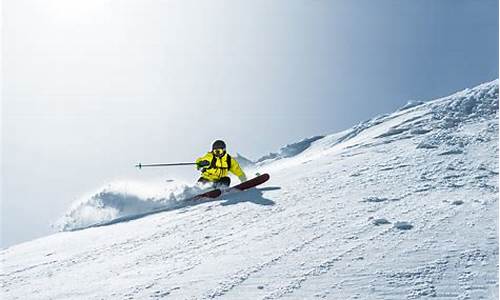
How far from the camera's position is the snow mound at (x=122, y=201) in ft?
50.7

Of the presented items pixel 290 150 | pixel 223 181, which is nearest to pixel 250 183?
pixel 223 181

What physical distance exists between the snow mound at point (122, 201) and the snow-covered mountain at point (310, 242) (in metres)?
0.11

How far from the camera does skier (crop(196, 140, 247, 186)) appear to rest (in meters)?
15.6

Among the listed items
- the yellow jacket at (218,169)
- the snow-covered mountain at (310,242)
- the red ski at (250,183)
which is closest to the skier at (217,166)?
the yellow jacket at (218,169)

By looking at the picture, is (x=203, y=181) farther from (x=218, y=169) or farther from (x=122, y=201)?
(x=122, y=201)

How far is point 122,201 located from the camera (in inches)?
650

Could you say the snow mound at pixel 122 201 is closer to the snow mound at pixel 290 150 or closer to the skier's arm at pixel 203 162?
the skier's arm at pixel 203 162

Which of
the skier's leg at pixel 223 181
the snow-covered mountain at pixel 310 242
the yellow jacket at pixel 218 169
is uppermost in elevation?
the yellow jacket at pixel 218 169

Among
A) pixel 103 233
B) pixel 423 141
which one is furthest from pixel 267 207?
pixel 423 141

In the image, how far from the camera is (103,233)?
11.0 metres

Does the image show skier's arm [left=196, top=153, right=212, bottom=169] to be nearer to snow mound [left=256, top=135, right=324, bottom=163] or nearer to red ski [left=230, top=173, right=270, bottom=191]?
red ski [left=230, top=173, right=270, bottom=191]

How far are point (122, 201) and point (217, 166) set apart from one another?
343 centimetres

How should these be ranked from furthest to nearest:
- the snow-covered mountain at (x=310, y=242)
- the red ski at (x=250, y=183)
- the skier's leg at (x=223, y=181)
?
the skier's leg at (x=223, y=181)
the red ski at (x=250, y=183)
the snow-covered mountain at (x=310, y=242)

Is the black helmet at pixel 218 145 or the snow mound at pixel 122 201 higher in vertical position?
the black helmet at pixel 218 145
